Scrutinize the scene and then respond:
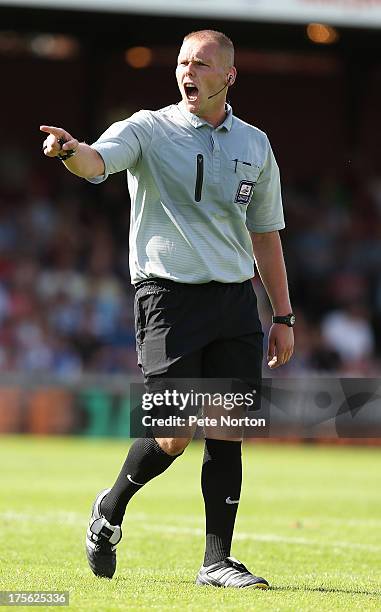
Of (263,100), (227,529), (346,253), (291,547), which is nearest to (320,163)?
(263,100)

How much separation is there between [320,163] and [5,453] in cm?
1268

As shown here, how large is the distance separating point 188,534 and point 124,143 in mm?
3263

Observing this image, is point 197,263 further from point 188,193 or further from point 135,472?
point 135,472

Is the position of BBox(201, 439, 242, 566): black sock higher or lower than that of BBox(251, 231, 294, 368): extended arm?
lower

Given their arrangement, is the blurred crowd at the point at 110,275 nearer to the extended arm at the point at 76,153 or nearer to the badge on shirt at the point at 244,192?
the badge on shirt at the point at 244,192

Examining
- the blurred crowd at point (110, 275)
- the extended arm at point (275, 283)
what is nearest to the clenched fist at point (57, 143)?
the extended arm at point (275, 283)

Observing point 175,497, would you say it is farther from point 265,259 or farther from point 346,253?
point 346,253

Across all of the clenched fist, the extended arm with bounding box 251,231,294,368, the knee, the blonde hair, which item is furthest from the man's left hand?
the clenched fist

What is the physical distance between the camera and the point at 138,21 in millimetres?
20891

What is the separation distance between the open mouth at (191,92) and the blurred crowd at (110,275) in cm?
1110

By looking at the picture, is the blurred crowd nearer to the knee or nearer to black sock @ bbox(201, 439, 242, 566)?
black sock @ bbox(201, 439, 242, 566)

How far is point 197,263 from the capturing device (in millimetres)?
5766

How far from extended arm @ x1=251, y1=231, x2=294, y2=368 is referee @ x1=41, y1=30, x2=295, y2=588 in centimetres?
22

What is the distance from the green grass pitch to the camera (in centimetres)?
547
